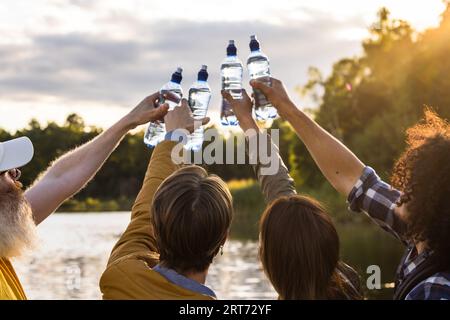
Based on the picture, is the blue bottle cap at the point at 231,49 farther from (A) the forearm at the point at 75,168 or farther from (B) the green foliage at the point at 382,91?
(B) the green foliage at the point at 382,91

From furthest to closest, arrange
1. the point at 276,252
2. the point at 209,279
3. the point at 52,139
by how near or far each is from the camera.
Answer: the point at 52,139 → the point at 209,279 → the point at 276,252

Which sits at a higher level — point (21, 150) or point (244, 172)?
point (21, 150)

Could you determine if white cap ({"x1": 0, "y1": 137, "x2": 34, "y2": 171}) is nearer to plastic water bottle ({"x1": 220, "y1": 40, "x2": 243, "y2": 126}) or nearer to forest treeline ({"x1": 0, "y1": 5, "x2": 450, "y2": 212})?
plastic water bottle ({"x1": 220, "y1": 40, "x2": 243, "y2": 126})

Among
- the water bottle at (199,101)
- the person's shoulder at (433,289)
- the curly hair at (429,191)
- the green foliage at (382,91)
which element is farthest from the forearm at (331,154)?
the green foliage at (382,91)

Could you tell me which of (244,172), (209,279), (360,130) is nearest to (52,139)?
(244,172)

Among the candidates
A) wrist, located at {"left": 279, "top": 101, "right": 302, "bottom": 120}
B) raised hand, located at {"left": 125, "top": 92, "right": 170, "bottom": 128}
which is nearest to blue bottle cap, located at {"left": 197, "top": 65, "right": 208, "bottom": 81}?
raised hand, located at {"left": 125, "top": 92, "right": 170, "bottom": 128}

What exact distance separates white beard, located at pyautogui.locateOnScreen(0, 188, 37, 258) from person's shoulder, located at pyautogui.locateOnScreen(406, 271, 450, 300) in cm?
126

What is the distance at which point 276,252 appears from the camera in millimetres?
2199

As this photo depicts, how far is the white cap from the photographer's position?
110 inches

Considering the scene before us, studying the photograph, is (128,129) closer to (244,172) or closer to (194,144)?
(194,144)

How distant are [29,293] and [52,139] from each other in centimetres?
3996

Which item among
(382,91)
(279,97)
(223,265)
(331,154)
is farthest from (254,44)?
(382,91)

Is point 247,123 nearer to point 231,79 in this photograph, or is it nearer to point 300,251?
point 231,79

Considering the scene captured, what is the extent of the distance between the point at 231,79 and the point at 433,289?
130 cm
